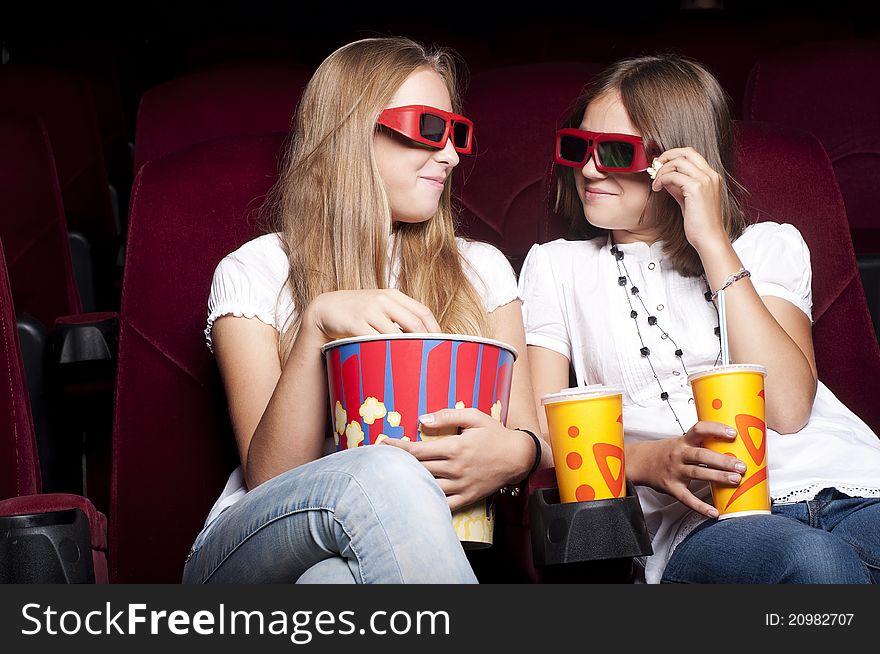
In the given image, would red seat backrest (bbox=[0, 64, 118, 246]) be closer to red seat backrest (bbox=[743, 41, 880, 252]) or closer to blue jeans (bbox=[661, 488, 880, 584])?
red seat backrest (bbox=[743, 41, 880, 252])

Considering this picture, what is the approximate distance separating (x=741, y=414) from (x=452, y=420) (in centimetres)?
28

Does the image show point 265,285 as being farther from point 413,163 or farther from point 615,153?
point 615,153

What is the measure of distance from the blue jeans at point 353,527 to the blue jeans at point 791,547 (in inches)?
12.0

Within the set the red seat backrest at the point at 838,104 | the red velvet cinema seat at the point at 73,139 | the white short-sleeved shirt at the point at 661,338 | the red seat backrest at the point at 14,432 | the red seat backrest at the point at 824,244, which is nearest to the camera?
the red seat backrest at the point at 14,432

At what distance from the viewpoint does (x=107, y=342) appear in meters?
1.37

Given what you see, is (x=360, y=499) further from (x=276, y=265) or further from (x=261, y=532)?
(x=276, y=265)

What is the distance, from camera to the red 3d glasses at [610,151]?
1.26 metres

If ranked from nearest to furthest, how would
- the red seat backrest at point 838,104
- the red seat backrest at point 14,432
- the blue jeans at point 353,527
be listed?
the blue jeans at point 353,527, the red seat backrest at point 14,432, the red seat backrest at point 838,104

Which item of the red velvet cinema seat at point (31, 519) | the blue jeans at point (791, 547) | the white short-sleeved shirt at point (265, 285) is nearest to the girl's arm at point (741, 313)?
the blue jeans at point (791, 547)

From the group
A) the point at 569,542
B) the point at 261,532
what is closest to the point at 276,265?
the point at 261,532

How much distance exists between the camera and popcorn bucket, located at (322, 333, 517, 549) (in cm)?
88

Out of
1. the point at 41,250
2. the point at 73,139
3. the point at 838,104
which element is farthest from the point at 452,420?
the point at 73,139

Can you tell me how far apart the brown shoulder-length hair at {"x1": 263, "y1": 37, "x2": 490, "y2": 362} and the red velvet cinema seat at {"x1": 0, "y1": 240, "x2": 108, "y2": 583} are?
29cm

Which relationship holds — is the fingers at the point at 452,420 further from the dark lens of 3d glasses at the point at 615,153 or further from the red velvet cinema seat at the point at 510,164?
the red velvet cinema seat at the point at 510,164
